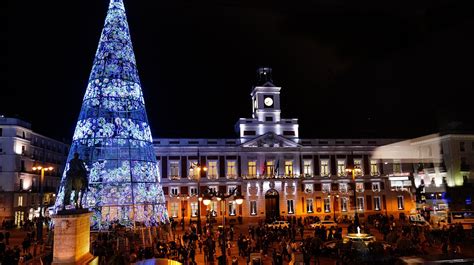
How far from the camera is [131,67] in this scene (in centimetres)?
2669

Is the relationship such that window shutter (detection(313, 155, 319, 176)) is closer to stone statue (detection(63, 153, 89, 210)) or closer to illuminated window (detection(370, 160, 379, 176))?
illuminated window (detection(370, 160, 379, 176))

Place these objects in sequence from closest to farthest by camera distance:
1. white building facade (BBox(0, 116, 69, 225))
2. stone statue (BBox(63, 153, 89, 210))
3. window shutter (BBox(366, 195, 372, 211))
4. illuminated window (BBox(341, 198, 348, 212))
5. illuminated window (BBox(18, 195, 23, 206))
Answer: stone statue (BBox(63, 153, 89, 210)) < white building facade (BBox(0, 116, 69, 225)) < illuminated window (BBox(18, 195, 23, 206)) < illuminated window (BBox(341, 198, 348, 212)) < window shutter (BBox(366, 195, 372, 211))

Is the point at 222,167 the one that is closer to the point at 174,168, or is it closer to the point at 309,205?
the point at 174,168

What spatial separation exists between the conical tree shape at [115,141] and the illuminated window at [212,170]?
28.3 m

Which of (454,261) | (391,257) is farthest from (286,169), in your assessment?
(454,261)

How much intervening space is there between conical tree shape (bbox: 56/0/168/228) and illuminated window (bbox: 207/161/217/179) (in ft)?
93.0

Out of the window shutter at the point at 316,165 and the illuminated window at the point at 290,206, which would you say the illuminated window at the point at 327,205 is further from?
the illuminated window at the point at 290,206

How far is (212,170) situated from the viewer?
55469mm

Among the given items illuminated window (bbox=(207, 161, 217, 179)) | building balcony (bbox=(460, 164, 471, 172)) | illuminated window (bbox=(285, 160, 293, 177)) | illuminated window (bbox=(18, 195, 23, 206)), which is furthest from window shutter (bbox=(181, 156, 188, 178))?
building balcony (bbox=(460, 164, 471, 172))

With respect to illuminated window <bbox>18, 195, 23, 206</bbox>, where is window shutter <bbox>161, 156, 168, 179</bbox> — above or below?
above

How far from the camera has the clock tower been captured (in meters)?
56.2

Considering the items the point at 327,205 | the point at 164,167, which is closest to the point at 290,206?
the point at 327,205

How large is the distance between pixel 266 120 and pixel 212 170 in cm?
987

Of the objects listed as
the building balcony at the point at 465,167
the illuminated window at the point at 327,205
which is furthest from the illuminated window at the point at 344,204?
the building balcony at the point at 465,167
